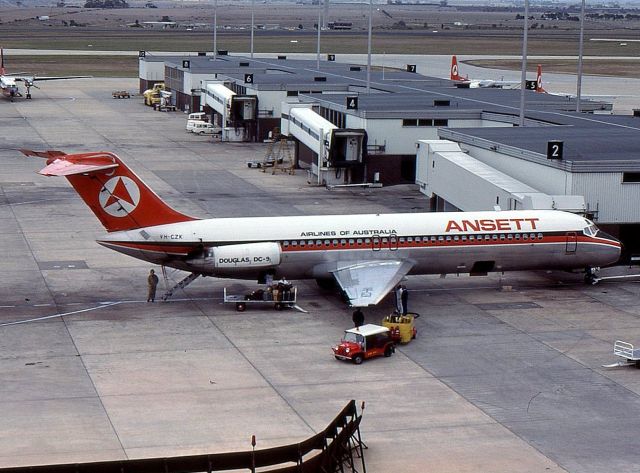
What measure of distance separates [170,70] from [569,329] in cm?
10008

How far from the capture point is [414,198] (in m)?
79.1

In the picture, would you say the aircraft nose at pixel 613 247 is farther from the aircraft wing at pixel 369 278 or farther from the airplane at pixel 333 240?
the aircraft wing at pixel 369 278

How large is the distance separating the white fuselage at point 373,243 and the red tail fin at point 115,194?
454 mm

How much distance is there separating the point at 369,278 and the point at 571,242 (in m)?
10.2

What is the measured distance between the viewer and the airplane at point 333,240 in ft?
158

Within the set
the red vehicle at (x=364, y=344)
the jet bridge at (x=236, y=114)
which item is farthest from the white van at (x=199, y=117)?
the red vehicle at (x=364, y=344)

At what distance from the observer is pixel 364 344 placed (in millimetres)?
41969

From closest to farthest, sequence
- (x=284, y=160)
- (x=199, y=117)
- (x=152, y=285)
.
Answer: (x=152, y=285) < (x=284, y=160) < (x=199, y=117)

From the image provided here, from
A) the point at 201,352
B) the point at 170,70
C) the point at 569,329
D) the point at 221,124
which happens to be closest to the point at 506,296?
the point at 569,329

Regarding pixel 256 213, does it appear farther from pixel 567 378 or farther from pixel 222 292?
pixel 567 378

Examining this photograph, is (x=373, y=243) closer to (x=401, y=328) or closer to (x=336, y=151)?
(x=401, y=328)

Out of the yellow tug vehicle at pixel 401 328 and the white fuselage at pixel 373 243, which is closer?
the yellow tug vehicle at pixel 401 328

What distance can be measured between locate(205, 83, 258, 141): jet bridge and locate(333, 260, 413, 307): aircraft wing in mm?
58692

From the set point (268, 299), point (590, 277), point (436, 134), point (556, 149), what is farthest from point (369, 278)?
point (436, 134)
